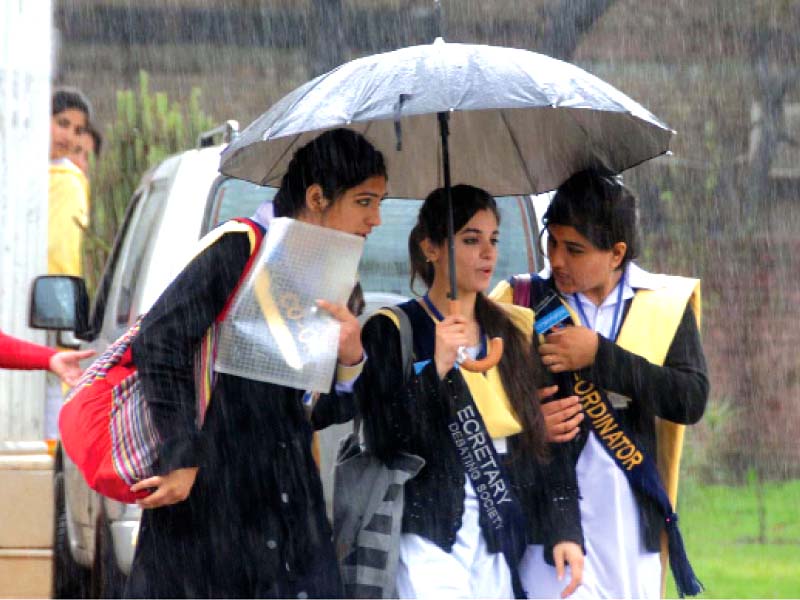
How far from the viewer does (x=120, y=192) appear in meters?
11.3

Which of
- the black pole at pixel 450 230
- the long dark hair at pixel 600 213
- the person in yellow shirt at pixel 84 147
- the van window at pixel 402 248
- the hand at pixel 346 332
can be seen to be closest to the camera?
the hand at pixel 346 332

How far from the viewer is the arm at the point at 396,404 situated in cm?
441

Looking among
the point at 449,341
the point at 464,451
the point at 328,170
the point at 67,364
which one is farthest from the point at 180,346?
the point at 67,364

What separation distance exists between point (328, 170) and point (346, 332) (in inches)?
15.9

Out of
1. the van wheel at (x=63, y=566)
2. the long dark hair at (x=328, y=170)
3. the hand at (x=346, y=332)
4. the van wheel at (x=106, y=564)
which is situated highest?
the long dark hair at (x=328, y=170)

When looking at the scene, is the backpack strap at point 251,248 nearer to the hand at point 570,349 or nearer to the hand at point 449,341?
the hand at point 449,341

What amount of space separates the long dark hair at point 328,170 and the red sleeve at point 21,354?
1.04 metres

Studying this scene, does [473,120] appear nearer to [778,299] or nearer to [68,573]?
[68,573]

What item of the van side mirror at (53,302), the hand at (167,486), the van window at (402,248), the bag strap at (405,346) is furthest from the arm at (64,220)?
the hand at (167,486)

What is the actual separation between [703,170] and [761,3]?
2.05 metres

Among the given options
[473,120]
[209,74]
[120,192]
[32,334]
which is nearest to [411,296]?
[473,120]

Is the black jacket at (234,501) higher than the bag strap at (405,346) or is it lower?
Answer: lower

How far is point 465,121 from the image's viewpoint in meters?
5.24

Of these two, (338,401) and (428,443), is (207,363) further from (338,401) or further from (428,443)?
(428,443)
